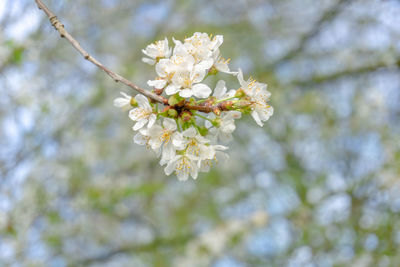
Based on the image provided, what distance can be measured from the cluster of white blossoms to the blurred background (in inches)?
79.4

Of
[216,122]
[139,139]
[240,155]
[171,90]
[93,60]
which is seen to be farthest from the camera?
[240,155]

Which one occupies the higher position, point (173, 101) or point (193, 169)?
point (173, 101)

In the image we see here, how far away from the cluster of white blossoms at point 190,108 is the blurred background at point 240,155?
2017mm

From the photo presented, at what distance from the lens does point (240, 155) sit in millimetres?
5637

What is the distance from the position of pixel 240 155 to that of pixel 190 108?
4.30m

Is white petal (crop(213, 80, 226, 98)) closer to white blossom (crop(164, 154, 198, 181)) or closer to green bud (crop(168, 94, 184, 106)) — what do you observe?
green bud (crop(168, 94, 184, 106))

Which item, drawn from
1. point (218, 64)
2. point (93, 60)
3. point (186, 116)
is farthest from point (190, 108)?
point (93, 60)

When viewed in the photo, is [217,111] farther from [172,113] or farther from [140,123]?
[140,123]

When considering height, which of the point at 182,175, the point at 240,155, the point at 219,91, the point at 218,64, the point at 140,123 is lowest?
the point at 182,175

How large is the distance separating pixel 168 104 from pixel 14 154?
3086 mm

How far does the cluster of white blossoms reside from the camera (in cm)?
139

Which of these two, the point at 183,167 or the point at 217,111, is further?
the point at 183,167

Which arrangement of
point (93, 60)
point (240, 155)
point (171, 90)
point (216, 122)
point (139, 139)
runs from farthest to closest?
point (240, 155) < point (139, 139) < point (216, 122) < point (171, 90) < point (93, 60)

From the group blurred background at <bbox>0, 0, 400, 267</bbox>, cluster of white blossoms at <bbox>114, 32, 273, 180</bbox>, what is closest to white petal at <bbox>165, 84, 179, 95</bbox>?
cluster of white blossoms at <bbox>114, 32, 273, 180</bbox>
